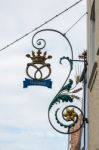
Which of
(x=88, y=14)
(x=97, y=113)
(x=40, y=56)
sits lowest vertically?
(x=97, y=113)

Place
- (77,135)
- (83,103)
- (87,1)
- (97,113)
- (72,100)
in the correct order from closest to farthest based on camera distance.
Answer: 1. (97,113)
2. (72,100)
3. (83,103)
4. (87,1)
5. (77,135)

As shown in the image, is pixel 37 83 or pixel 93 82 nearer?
pixel 37 83

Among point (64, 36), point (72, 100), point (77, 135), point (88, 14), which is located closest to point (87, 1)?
point (88, 14)

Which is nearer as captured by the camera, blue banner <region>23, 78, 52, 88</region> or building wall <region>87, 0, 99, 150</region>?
building wall <region>87, 0, 99, 150</region>

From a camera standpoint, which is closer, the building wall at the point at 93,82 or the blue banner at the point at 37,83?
the building wall at the point at 93,82

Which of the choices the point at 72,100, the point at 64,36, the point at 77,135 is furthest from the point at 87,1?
the point at 77,135

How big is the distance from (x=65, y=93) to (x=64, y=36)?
100 cm

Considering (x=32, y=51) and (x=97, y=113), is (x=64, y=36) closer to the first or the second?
(x=32, y=51)

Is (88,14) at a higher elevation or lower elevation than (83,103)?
higher

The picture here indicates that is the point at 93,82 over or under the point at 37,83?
over

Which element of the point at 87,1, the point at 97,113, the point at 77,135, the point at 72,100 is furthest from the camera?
the point at 77,135

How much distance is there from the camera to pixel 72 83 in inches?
423

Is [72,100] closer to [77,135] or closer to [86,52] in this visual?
[86,52]

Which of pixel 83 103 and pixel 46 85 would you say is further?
pixel 83 103
